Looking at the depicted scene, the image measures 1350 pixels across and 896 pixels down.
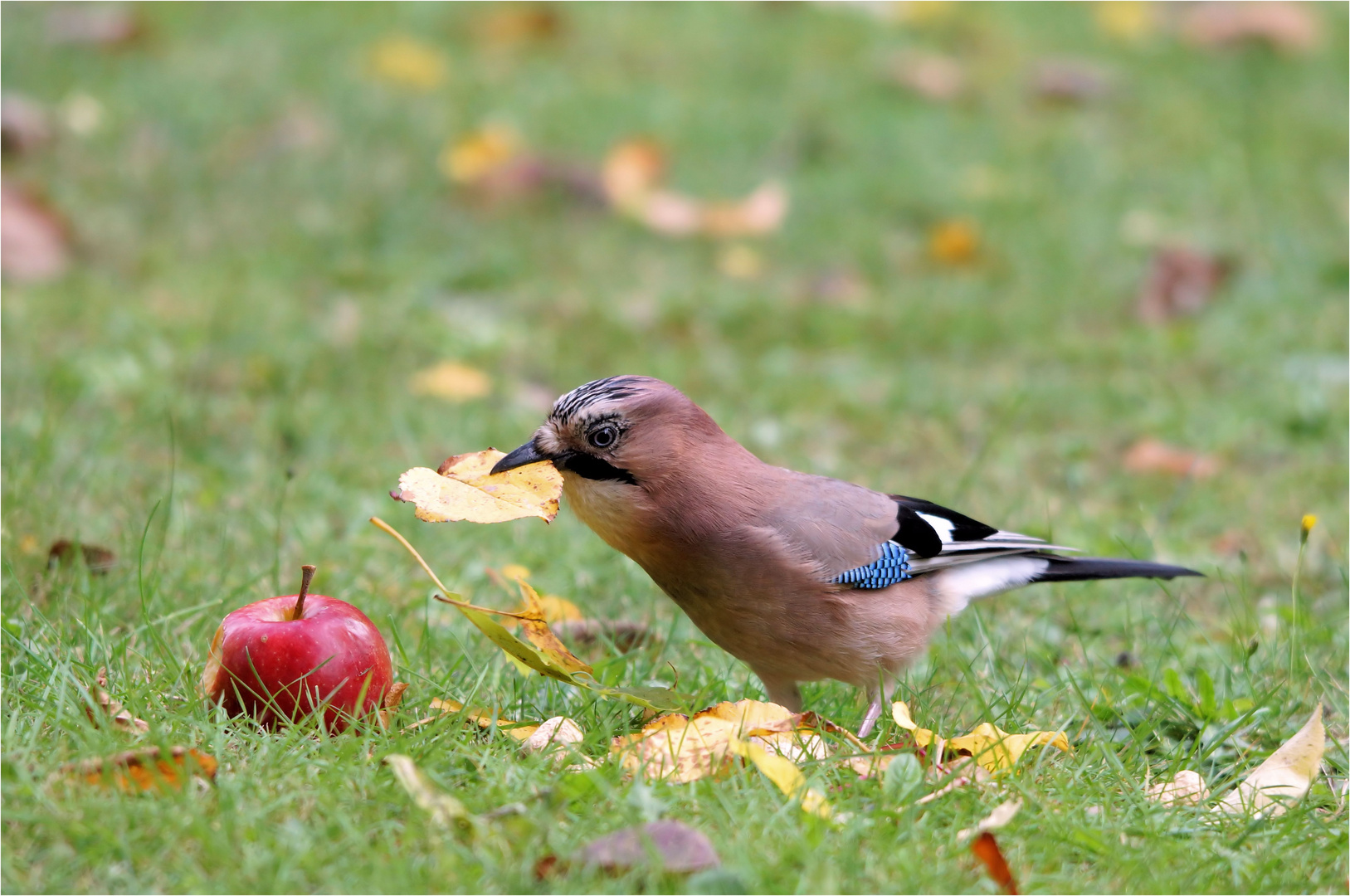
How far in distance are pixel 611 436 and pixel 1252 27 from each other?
8.04 m

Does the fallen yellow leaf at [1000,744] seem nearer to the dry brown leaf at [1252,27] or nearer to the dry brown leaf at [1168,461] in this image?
the dry brown leaf at [1168,461]

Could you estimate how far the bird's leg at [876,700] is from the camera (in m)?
3.06

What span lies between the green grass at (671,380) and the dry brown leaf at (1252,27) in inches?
7.3

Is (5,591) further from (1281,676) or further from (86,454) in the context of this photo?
(1281,676)

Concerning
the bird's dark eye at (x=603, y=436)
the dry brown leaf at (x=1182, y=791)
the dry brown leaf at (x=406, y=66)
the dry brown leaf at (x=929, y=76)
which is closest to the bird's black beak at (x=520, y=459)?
the bird's dark eye at (x=603, y=436)

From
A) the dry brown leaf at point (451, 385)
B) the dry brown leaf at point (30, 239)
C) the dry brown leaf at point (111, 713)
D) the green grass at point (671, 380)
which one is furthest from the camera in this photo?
the dry brown leaf at point (30, 239)

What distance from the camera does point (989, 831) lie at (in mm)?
2461

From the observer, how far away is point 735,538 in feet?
10.5

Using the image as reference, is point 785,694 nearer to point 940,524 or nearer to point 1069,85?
point 940,524

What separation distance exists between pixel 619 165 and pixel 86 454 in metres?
3.84

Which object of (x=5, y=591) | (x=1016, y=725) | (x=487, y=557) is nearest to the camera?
(x=1016, y=725)

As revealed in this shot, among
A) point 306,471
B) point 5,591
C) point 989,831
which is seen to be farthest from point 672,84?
point 989,831

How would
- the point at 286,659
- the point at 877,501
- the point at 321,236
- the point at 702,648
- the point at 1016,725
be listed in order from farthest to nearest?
1. the point at 321,236
2. the point at 702,648
3. the point at 877,501
4. the point at 1016,725
5. the point at 286,659

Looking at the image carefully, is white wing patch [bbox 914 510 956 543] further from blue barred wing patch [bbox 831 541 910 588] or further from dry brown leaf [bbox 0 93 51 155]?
dry brown leaf [bbox 0 93 51 155]
